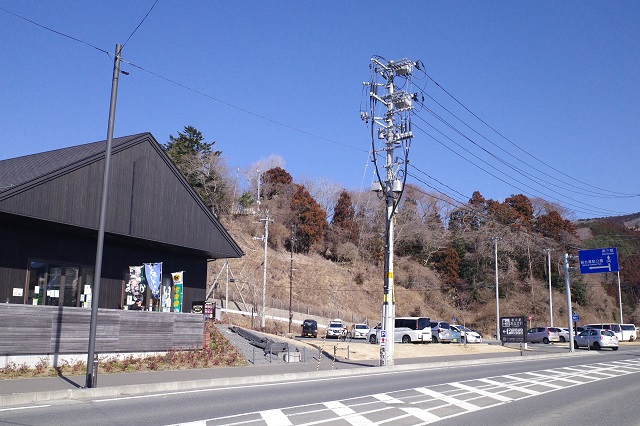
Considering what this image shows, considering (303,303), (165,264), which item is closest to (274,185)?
(303,303)

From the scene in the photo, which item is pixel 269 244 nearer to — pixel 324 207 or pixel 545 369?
pixel 324 207

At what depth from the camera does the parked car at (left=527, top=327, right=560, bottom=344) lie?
5375 centimetres

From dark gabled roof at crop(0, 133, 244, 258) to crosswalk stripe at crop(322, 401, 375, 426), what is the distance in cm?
1249

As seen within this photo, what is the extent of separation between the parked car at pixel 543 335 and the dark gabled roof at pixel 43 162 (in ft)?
142

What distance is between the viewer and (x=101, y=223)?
15.9 metres

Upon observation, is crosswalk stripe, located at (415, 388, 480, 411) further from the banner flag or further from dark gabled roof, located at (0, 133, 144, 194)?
dark gabled roof, located at (0, 133, 144, 194)

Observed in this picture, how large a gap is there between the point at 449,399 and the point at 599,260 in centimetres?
3415

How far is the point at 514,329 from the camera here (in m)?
41.6

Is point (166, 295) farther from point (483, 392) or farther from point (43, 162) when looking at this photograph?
point (483, 392)

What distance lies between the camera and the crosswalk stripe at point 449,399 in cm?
1347

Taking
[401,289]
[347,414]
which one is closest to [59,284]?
[347,414]

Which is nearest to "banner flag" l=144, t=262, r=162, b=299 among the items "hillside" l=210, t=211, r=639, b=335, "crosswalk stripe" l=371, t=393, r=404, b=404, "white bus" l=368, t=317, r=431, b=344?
"crosswalk stripe" l=371, t=393, r=404, b=404

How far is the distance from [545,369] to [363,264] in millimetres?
56501

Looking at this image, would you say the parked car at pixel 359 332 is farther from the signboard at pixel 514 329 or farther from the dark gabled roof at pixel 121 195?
the dark gabled roof at pixel 121 195
